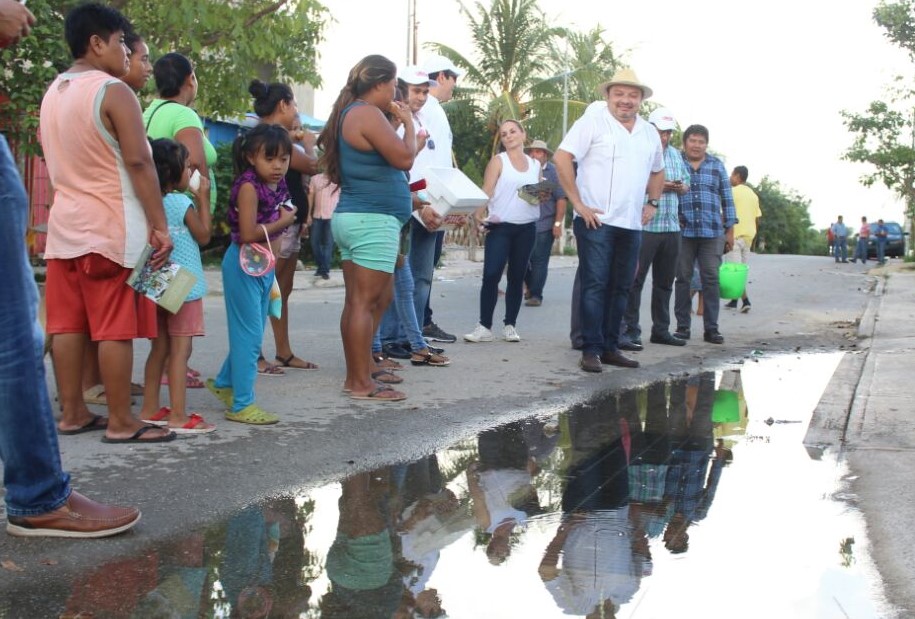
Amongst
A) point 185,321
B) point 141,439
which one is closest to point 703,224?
point 185,321

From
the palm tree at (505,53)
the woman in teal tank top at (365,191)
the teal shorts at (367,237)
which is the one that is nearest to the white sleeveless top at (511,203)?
the woman in teal tank top at (365,191)

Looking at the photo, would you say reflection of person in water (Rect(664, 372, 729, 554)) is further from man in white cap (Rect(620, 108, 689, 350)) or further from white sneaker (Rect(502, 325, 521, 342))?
white sneaker (Rect(502, 325, 521, 342))

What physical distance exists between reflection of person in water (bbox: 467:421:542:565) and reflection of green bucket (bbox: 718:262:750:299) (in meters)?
6.13

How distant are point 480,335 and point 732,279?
354 cm

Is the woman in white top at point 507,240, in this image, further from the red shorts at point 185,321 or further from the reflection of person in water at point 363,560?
the reflection of person in water at point 363,560

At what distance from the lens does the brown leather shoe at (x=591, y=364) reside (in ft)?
25.0

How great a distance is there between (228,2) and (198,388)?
7.37 meters

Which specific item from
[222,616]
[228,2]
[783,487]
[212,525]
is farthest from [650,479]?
[228,2]

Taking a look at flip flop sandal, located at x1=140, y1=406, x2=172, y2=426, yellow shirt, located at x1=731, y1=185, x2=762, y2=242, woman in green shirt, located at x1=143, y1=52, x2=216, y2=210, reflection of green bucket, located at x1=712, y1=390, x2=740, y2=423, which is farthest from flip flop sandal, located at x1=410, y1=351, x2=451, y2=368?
yellow shirt, located at x1=731, y1=185, x2=762, y2=242

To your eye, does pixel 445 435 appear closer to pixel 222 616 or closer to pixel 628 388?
pixel 628 388

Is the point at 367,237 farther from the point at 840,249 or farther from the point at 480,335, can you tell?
the point at 840,249

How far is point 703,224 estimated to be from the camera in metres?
9.84

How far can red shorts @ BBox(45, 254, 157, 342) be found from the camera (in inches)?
188

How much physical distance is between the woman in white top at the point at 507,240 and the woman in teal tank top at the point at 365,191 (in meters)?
2.63
